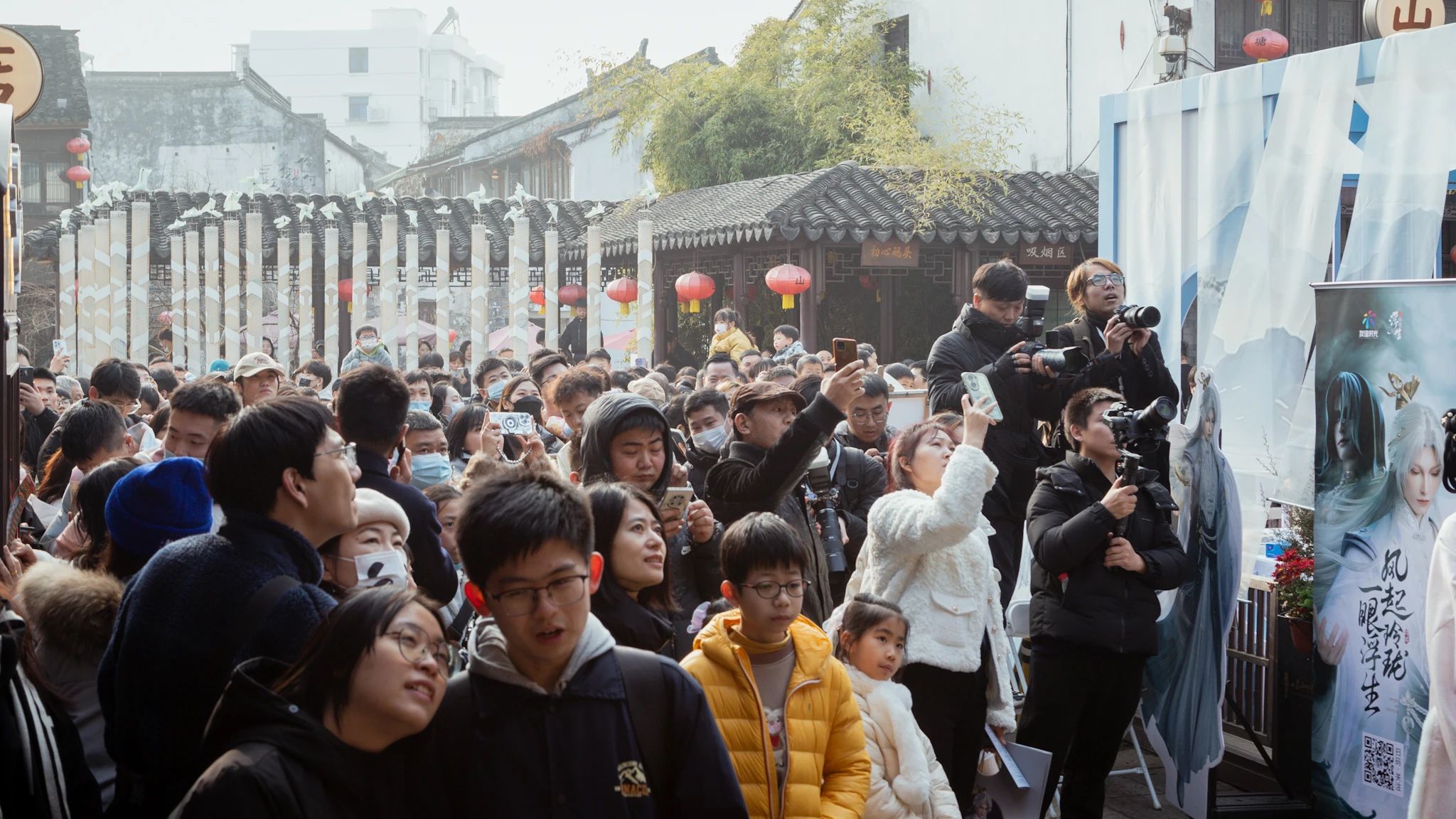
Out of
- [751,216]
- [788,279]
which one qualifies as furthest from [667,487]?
[751,216]

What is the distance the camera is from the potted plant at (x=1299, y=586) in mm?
5234

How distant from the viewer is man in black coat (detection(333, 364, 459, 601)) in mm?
3627

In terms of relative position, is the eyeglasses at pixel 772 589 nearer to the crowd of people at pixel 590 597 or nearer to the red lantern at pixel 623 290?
the crowd of people at pixel 590 597

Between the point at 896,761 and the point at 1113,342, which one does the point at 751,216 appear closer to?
the point at 1113,342

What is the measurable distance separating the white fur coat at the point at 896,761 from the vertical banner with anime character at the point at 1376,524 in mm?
1420

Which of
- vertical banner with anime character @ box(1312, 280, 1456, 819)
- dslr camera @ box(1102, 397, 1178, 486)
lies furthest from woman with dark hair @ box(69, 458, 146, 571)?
vertical banner with anime character @ box(1312, 280, 1456, 819)

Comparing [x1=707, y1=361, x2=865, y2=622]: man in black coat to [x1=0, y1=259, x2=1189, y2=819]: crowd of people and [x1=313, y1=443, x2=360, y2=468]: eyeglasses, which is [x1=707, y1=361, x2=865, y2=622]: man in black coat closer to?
[x1=0, y1=259, x2=1189, y2=819]: crowd of people

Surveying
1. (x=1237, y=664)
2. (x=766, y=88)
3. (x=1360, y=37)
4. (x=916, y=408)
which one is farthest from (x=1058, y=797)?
(x=766, y=88)

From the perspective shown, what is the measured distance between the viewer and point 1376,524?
176 inches

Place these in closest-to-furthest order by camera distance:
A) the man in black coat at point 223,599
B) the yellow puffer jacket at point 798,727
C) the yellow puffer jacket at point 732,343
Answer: the man in black coat at point 223,599 < the yellow puffer jacket at point 798,727 < the yellow puffer jacket at point 732,343

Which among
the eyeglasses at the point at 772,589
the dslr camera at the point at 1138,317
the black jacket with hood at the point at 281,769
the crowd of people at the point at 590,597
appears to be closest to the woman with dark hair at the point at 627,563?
the crowd of people at the point at 590,597

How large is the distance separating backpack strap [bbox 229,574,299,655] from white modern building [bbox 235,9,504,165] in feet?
160

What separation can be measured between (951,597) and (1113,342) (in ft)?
4.92

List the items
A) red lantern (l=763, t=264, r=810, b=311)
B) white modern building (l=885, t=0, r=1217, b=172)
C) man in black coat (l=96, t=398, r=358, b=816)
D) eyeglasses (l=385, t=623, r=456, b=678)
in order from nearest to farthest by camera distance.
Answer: eyeglasses (l=385, t=623, r=456, b=678)
man in black coat (l=96, t=398, r=358, b=816)
red lantern (l=763, t=264, r=810, b=311)
white modern building (l=885, t=0, r=1217, b=172)
